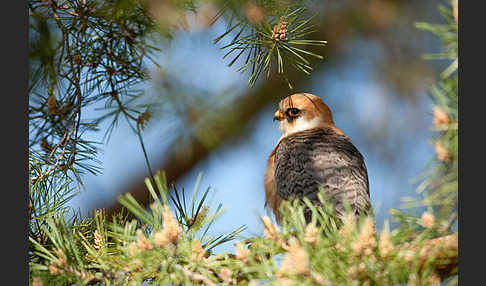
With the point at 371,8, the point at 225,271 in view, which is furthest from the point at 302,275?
the point at 371,8

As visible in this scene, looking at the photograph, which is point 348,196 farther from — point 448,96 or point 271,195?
point 448,96

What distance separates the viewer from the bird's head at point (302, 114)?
3260mm

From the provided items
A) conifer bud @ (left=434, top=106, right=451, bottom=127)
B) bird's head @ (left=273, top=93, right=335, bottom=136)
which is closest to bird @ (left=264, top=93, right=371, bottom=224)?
bird's head @ (left=273, top=93, right=335, bottom=136)

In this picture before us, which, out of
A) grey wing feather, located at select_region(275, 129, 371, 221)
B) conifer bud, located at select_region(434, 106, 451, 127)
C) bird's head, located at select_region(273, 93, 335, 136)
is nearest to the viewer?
conifer bud, located at select_region(434, 106, 451, 127)

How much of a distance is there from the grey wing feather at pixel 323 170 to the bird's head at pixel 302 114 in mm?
251

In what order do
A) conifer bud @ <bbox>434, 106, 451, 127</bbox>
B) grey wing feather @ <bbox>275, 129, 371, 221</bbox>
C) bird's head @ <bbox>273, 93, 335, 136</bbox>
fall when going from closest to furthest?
1. conifer bud @ <bbox>434, 106, 451, 127</bbox>
2. grey wing feather @ <bbox>275, 129, 371, 221</bbox>
3. bird's head @ <bbox>273, 93, 335, 136</bbox>

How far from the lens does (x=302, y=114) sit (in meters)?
3.27

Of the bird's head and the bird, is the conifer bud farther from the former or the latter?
the bird's head

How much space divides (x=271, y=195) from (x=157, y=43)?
1.29 meters

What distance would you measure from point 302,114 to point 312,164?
0.61 meters

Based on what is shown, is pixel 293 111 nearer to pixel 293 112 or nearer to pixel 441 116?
pixel 293 112

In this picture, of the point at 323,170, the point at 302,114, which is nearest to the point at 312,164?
the point at 323,170

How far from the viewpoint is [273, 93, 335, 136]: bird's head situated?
10.7 ft

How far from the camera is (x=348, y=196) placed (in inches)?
99.3
